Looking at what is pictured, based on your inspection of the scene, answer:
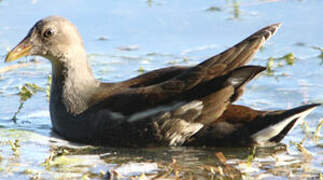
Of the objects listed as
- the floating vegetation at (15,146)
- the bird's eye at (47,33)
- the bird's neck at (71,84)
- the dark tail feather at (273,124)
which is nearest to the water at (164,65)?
the floating vegetation at (15,146)

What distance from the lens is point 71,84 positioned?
7793 millimetres

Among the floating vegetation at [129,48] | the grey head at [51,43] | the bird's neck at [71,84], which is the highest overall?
the grey head at [51,43]

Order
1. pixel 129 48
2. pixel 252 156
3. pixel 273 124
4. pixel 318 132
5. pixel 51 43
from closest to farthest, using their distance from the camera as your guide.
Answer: pixel 252 156 < pixel 273 124 < pixel 318 132 < pixel 51 43 < pixel 129 48

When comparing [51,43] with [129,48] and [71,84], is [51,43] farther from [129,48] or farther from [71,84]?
[129,48]

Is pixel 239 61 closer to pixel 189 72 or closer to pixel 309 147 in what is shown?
pixel 189 72

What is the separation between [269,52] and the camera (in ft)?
33.4

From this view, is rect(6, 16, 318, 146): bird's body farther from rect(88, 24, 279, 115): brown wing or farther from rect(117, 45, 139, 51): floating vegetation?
rect(117, 45, 139, 51): floating vegetation

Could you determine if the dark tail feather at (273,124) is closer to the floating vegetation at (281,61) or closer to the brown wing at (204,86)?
the brown wing at (204,86)

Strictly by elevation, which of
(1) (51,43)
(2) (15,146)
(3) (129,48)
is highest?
(1) (51,43)

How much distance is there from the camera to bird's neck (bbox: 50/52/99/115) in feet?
25.3

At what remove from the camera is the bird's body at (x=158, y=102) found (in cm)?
725

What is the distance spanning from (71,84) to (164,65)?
2204mm

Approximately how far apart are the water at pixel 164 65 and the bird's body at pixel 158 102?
0.47ft

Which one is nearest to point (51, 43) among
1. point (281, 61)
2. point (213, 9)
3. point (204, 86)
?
point (204, 86)
